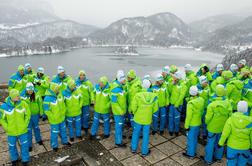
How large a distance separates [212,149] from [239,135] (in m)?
0.95

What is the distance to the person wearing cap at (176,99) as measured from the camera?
Result: 218 inches

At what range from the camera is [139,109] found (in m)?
4.79

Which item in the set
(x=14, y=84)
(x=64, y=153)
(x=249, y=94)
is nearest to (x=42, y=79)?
(x=14, y=84)

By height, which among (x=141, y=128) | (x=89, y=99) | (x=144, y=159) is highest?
(x=89, y=99)

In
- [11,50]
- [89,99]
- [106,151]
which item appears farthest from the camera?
[11,50]

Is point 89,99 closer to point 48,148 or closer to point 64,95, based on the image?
point 64,95

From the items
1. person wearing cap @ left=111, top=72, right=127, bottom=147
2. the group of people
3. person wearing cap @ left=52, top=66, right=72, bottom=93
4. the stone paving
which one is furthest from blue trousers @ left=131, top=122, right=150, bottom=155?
person wearing cap @ left=52, top=66, right=72, bottom=93

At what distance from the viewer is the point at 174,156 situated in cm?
→ 495

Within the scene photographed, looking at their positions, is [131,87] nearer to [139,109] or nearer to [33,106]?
[139,109]

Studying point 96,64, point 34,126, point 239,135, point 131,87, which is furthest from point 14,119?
point 96,64

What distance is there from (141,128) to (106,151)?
3.25ft

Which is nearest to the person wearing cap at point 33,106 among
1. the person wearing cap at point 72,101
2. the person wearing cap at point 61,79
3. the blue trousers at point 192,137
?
the person wearing cap at point 72,101

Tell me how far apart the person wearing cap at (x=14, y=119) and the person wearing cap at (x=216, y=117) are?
3.74m

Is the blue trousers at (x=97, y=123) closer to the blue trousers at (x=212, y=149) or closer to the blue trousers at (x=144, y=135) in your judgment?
the blue trousers at (x=144, y=135)
